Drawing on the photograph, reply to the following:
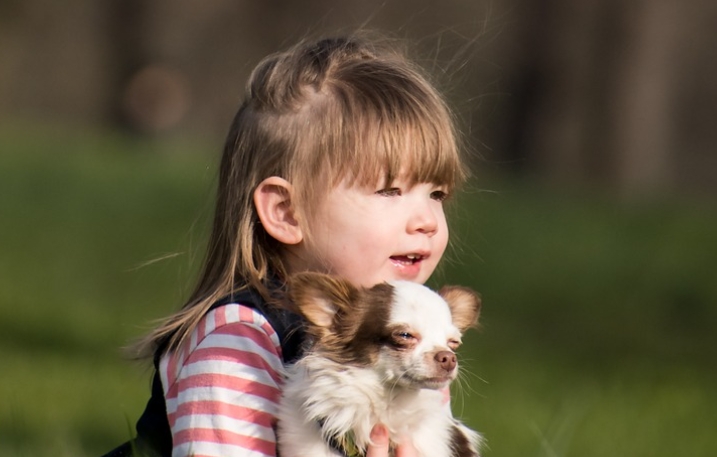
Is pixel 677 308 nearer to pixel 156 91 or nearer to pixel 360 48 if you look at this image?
pixel 360 48

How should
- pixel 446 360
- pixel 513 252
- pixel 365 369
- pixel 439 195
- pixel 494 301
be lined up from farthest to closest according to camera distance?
1. pixel 513 252
2. pixel 494 301
3. pixel 439 195
4. pixel 365 369
5. pixel 446 360

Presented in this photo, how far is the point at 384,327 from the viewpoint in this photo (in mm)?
2840

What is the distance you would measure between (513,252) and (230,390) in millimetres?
8986

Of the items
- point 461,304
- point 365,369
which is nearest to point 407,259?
point 461,304

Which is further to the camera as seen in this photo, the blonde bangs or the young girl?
the blonde bangs

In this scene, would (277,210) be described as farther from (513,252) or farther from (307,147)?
(513,252)

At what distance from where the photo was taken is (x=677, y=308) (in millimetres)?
10367

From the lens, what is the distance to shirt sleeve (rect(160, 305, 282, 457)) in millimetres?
3090

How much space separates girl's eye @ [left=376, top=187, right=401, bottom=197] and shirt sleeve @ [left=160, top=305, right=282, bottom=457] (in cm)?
48

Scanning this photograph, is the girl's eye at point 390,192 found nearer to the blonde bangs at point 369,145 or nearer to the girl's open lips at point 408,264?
the blonde bangs at point 369,145

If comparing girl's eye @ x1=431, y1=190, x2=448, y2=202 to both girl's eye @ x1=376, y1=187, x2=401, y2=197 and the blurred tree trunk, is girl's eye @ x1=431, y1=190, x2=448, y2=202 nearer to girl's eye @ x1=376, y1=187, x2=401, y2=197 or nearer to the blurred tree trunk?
girl's eye @ x1=376, y1=187, x2=401, y2=197

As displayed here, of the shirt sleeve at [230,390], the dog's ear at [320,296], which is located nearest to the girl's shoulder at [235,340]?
the shirt sleeve at [230,390]

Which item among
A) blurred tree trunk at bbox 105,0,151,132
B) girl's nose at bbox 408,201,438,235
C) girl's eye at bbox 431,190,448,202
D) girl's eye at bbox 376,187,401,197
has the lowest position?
blurred tree trunk at bbox 105,0,151,132

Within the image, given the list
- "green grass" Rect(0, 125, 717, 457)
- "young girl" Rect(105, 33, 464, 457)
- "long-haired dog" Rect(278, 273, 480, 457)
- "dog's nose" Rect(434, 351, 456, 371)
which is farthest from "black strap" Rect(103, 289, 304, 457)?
"green grass" Rect(0, 125, 717, 457)
